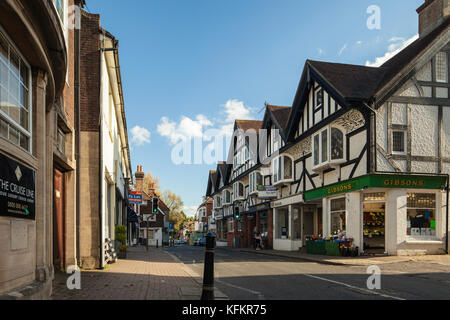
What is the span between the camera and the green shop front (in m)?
16.9

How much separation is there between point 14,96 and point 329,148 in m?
16.6

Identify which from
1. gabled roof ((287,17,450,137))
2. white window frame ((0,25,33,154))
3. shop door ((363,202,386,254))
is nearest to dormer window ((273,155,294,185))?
gabled roof ((287,17,450,137))

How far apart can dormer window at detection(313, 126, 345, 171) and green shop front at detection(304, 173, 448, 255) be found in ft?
5.28

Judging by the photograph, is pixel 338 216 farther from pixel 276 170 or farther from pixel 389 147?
pixel 276 170

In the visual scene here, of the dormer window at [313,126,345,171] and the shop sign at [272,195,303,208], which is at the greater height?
the dormer window at [313,126,345,171]

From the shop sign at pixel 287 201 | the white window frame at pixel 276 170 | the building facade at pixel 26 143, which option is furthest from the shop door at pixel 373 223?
the building facade at pixel 26 143

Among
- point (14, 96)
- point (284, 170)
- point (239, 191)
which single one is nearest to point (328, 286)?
point (14, 96)

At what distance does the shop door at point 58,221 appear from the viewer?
984 cm

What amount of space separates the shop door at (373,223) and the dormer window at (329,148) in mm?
2640

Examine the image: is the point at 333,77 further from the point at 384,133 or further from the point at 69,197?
the point at 69,197

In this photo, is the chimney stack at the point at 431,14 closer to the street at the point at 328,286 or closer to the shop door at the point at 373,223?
the shop door at the point at 373,223

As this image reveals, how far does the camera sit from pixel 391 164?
17.2 meters

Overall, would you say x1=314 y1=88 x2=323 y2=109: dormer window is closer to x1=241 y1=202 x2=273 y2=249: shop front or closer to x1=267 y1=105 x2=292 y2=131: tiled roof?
x1=267 y1=105 x2=292 y2=131: tiled roof

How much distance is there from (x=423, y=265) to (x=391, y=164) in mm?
4968
